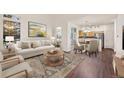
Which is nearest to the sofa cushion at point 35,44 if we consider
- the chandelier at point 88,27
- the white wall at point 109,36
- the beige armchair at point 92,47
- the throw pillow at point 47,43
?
the throw pillow at point 47,43

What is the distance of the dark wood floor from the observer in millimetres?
2669

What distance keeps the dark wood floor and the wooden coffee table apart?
40 cm

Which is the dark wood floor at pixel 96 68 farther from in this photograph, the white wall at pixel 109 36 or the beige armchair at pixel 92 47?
the beige armchair at pixel 92 47

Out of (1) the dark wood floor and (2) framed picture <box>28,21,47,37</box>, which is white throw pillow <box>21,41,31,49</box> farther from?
(1) the dark wood floor

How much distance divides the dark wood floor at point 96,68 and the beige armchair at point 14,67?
2.94ft

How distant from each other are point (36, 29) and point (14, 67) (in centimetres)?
90

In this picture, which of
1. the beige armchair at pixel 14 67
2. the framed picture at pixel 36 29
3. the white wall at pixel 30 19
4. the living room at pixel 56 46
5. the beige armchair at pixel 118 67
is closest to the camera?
the beige armchair at pixel 14 67

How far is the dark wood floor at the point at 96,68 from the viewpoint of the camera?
2669mm

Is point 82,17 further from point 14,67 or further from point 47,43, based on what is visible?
point 14,67

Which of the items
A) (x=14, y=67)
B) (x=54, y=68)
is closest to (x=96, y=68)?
(x=54, y=68)

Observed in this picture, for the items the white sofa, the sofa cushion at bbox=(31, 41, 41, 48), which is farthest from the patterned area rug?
the sofa cushion at bbox=(31, 41, 41, 48)

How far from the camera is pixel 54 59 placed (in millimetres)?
3082
